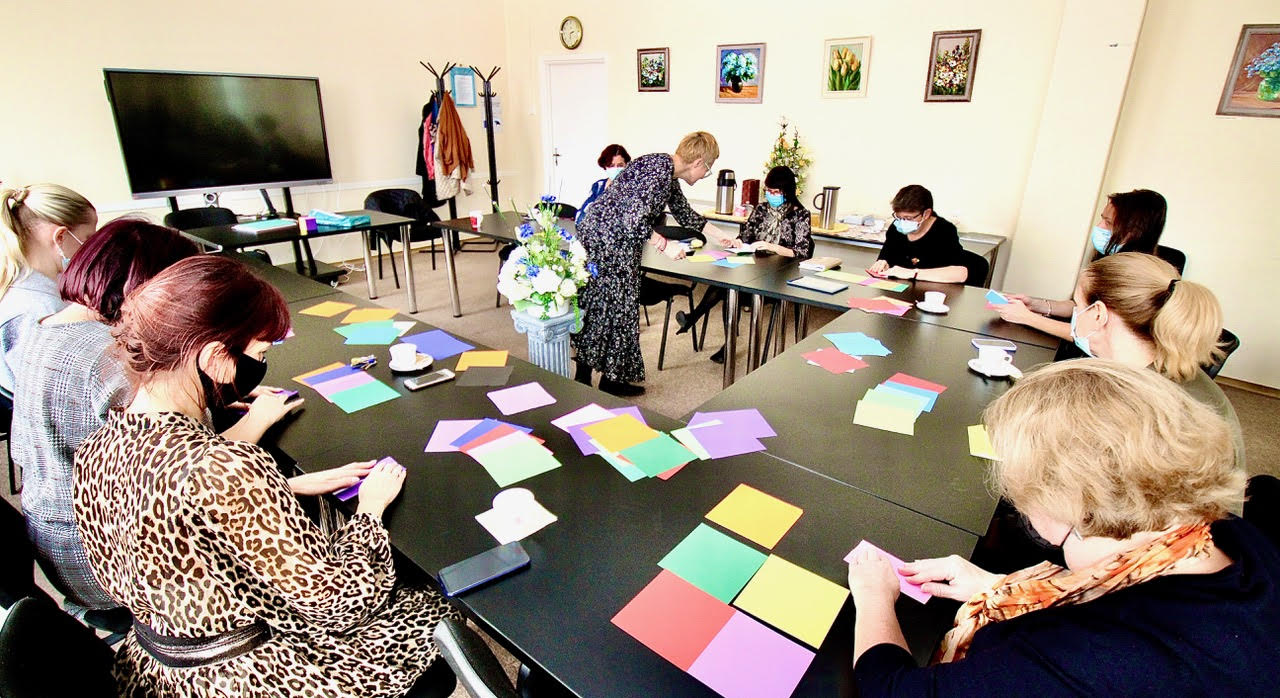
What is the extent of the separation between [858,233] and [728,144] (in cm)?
160

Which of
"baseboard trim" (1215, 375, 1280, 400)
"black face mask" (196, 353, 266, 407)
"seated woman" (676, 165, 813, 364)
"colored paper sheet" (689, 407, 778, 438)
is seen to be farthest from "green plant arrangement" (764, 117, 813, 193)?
"black face mask" (196, 353, 266, 407)

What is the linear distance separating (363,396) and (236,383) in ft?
1.61

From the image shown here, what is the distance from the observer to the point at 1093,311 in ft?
5.68

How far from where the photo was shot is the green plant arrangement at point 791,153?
16.8 ft

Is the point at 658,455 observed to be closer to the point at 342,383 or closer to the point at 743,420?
the point at 743,420

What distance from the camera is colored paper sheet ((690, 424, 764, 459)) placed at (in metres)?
1.47

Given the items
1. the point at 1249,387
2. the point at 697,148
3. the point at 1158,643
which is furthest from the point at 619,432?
the point at 1249,387

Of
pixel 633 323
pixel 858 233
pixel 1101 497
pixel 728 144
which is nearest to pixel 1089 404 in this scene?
pixel 1101 497

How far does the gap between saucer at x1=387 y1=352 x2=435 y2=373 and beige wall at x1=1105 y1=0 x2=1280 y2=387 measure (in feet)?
14.3

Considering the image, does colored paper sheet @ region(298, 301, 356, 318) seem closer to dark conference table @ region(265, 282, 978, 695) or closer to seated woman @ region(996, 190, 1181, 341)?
dark conference table @ region(265, 282, 978, 695)

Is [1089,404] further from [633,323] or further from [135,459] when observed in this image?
[633,323]

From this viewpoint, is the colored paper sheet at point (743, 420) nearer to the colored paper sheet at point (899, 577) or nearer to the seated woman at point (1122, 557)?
the colored paper sheet at point (899, 577)

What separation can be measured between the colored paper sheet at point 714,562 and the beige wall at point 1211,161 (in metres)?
4.23

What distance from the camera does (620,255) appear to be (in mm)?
2990
